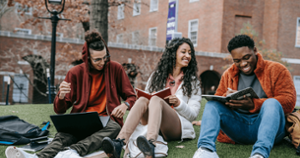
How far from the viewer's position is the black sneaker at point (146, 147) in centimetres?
256

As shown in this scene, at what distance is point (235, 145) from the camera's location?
3293 mm

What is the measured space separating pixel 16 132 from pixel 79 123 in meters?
1.11

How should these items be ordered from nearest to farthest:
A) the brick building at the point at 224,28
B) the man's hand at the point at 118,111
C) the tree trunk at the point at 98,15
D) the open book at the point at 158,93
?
the open book at the point at 158,93
the man's hand at the point at 118,111
the tree trunk at the point at 98,15
the brick building at the point at 224,28

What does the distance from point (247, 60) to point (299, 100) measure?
18815mm

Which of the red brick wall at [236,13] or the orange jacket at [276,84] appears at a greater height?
the red brick wall at [236,13]

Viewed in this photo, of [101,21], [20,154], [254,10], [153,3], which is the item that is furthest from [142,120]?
[153,3]

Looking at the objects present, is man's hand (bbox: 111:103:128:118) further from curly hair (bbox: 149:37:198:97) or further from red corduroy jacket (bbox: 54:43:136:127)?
curly hair (bbox: 149:37:198:97)

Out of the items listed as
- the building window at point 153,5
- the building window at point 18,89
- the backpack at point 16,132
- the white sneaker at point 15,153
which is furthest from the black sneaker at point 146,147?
the building window at point 153,5

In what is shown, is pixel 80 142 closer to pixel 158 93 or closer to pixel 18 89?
pixel 158 93

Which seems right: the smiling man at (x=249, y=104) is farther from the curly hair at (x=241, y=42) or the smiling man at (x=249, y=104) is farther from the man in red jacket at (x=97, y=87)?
the man in red jacket at (x=97, y=87)

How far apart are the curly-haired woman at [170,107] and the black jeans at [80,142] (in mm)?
262

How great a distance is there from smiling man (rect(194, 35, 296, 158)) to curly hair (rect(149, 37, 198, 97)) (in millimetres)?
607

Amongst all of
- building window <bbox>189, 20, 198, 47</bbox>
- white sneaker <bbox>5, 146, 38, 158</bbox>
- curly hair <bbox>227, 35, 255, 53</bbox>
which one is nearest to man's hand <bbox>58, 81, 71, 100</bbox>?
white sneaker <bbox>5, 146, 38, 158</bbox>

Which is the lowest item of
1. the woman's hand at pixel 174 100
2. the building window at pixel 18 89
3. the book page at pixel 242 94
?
the building window at pixel 18 89
